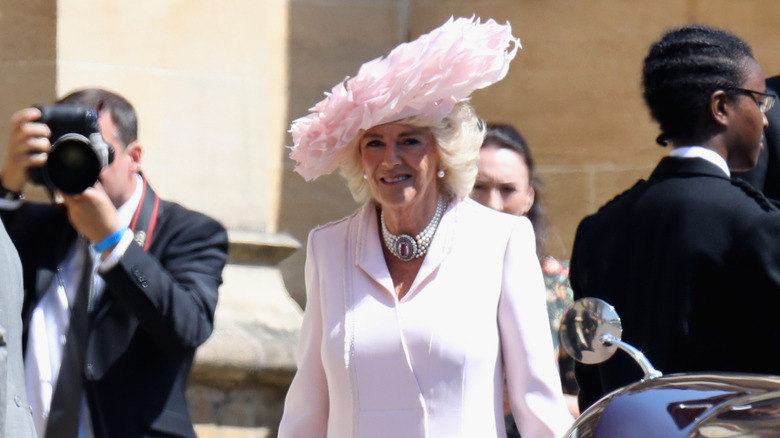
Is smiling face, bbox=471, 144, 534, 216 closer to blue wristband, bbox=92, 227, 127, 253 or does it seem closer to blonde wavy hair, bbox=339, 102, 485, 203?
blonde wavy hair, bbox=339, 102, 485, 203

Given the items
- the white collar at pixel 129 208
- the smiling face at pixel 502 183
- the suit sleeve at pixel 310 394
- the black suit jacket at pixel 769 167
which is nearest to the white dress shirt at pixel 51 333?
the white collar at pixel 129 208

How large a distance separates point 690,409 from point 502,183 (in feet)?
7.98

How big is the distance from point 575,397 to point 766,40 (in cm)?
240

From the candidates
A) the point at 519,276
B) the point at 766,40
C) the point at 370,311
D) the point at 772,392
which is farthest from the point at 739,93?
the point at 766,40

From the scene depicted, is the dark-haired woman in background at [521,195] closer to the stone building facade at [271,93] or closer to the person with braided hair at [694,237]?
the person with braided hair at [694,237]

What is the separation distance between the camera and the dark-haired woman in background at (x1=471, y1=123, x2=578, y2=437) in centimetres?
505

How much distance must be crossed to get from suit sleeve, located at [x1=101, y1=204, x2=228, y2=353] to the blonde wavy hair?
41cm

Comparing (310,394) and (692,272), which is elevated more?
(692,272)

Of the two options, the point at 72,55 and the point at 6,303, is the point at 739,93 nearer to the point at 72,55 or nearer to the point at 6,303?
the point at 6,303

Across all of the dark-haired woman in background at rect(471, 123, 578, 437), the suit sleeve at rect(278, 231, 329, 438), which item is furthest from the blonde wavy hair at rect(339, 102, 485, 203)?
the dark-haired woman in background at rect(471, 123, 578, 437)

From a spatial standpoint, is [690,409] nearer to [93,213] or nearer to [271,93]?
[93,213]

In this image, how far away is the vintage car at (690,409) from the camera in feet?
8.57

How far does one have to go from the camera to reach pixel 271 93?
6.98 m

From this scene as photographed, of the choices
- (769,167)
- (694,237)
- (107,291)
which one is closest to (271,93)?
(769,167)
